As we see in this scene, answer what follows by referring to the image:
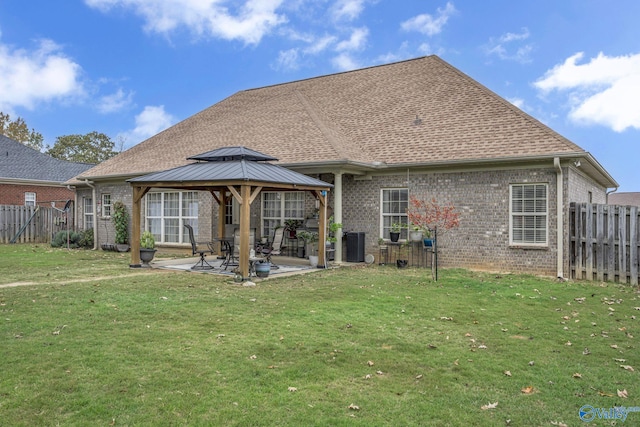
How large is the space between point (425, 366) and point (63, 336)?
441 centimetres

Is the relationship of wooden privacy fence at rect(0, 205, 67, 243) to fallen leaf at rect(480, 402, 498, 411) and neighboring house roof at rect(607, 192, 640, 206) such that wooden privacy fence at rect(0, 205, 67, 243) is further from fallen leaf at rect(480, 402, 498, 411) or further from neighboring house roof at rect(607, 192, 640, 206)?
neighboring house roof at rect(607, 192, 640, 206)

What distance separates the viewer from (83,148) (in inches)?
2047

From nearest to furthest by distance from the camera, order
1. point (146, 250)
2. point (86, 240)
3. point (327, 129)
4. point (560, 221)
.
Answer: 1. point (560, 221)
2. point (146, 250)
3. point (327, 129)
4. point (86, 240)

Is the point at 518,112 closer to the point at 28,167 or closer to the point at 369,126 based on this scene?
the point at 369,126

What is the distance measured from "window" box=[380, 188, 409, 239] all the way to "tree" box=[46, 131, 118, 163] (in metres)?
45.9

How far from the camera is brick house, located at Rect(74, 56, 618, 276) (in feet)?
40.7

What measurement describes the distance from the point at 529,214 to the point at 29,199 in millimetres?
29225

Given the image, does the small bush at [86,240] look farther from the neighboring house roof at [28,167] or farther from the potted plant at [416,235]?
the potted plant at [416,235]

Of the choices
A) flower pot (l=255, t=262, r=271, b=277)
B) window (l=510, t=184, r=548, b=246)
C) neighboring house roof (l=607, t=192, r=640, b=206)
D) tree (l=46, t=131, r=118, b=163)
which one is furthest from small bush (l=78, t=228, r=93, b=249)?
neighboring house roof (l=607, t=192, r=640, b=206)

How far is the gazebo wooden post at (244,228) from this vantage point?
34.1 feet

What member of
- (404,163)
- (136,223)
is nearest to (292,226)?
(404,163)

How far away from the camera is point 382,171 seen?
14516 mm

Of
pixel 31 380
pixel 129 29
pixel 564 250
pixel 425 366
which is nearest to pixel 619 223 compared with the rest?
pixel 564 250

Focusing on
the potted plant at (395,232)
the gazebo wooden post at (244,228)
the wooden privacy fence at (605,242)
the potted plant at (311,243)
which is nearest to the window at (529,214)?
the wooden privacy fence at (605,242)
